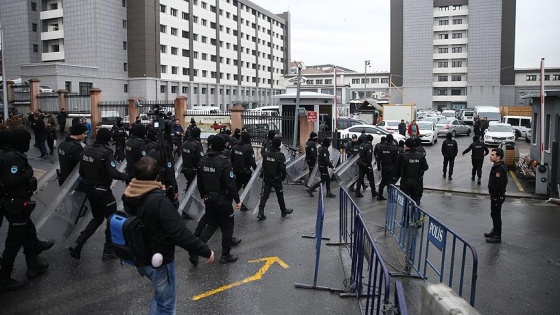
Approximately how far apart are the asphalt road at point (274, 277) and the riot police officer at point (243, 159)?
92cm

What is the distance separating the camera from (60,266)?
676 cm

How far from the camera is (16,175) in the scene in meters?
5.80

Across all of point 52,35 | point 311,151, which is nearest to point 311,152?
point 311,151

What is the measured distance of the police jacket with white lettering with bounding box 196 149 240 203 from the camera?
684cm

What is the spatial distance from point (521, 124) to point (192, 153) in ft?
103

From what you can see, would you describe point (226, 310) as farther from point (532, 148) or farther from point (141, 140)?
point (532, 148)

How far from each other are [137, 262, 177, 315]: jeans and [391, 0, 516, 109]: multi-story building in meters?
79.3

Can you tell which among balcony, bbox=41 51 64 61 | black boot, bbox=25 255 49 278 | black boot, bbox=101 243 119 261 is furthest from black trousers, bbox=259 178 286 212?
balcony, bbox=41 51 64 61

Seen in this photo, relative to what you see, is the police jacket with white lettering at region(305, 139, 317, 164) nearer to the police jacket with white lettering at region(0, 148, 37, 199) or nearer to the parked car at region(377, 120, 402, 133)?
the police jacket with white lettering at region(0, 148, 37, 199)

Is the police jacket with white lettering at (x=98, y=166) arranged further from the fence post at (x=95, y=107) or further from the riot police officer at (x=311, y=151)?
the fence post at (x=95, y=107)

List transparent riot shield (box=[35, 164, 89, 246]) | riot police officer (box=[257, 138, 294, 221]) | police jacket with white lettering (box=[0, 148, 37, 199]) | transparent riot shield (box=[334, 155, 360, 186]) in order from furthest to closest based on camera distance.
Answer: transparent riot shield (box=[334, 155, 360, 186])
riot police officer (box=[257, 138, 294, 221])
transparent riot shield (box=[35, 164, 89, 246])
police jacket with white lettering (box=[0, 148, 37, 199])

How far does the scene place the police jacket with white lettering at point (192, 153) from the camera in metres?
10.1

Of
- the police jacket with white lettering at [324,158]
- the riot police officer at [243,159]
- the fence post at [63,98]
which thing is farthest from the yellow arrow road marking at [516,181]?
the fence post at [63,98]

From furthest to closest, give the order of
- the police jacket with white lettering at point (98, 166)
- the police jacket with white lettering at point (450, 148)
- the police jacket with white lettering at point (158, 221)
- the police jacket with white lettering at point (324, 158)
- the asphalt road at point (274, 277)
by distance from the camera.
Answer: the police jacket with white lettering at point (450, 148), the police jacket with white lettering at point (324, 158), the police jacket with white lettering at point (98, 166), the asphalt road at point (274, 277), the police jacket with white lettering at point (158, 221)
